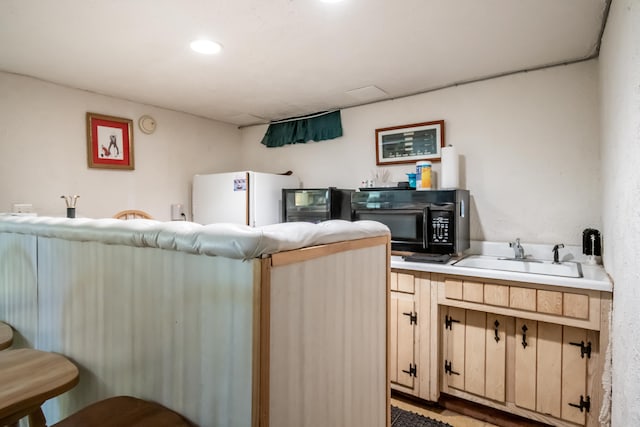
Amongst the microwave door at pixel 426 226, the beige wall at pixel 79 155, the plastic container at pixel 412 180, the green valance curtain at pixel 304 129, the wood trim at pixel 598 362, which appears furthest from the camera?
the green valance curtain at pixel 304 129

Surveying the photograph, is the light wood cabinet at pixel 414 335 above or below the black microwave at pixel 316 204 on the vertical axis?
below

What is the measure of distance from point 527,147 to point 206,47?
2293 millimetres

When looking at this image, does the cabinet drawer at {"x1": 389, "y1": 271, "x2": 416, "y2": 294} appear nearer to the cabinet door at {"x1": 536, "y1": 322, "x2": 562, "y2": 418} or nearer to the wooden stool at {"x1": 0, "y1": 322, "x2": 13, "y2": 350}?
the cabinet door at {"x1": 536, "y1": 322, "x2": 562, "y2": 418}

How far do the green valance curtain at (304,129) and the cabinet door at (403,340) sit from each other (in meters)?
1.83

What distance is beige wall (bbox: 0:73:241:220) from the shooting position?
8.23 feet

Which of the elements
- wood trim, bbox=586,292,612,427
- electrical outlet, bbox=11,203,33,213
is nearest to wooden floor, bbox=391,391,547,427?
wood trim, bbox=586,292,612,427

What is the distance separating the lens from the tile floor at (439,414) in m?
2.04

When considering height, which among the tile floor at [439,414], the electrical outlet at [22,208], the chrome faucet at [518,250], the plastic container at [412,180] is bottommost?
the tile floor at [439,414]

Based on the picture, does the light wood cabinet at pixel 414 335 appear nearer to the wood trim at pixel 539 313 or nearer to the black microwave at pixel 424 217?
the wood trim at pixel 539 313

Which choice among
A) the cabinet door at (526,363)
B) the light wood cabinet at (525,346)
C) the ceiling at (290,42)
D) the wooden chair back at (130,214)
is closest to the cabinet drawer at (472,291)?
the light wood cabinet at (525,346)

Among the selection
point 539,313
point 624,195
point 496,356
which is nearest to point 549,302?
point 539,313

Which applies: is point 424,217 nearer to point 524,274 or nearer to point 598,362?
point 524,274

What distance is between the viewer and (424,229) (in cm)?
239

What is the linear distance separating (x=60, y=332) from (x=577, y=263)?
9.19 feet
